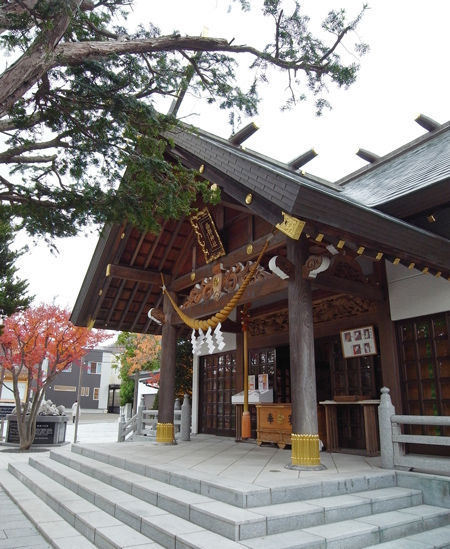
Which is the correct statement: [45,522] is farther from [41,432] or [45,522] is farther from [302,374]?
[41,432]

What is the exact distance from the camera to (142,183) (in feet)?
17.9

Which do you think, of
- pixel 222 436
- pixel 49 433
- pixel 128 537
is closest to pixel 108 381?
pixel 49 433

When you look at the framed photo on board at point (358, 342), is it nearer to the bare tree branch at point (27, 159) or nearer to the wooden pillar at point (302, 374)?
the wooden pillar at point (302, 374)

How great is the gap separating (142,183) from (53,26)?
1975 mm

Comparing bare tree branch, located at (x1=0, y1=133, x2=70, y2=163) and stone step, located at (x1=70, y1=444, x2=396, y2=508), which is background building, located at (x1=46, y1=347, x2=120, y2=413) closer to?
stone step, located at (x1=70, y1=444, x2=396, y2=508)

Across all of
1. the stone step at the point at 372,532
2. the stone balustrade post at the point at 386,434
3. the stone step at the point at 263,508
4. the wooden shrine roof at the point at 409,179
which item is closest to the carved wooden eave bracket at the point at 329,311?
the wooden shrine roof at the point at 409,179

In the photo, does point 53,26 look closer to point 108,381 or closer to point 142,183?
point 142,183

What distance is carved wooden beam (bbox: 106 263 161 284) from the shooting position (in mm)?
9234

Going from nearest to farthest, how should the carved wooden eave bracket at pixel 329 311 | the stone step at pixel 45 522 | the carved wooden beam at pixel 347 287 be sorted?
1. the stone step at pixel 45 522
2. the carved wooden beam at pixel 347 287
3. the carved wooden eave bracket at pixel 329 311

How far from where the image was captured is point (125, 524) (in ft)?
14.5

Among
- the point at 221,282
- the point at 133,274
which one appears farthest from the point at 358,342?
the point at 133,274

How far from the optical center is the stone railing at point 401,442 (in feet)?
16.4

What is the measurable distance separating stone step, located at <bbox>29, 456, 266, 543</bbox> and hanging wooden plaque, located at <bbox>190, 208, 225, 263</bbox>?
13.0 feet

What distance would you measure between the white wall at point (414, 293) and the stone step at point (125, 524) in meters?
4.67
